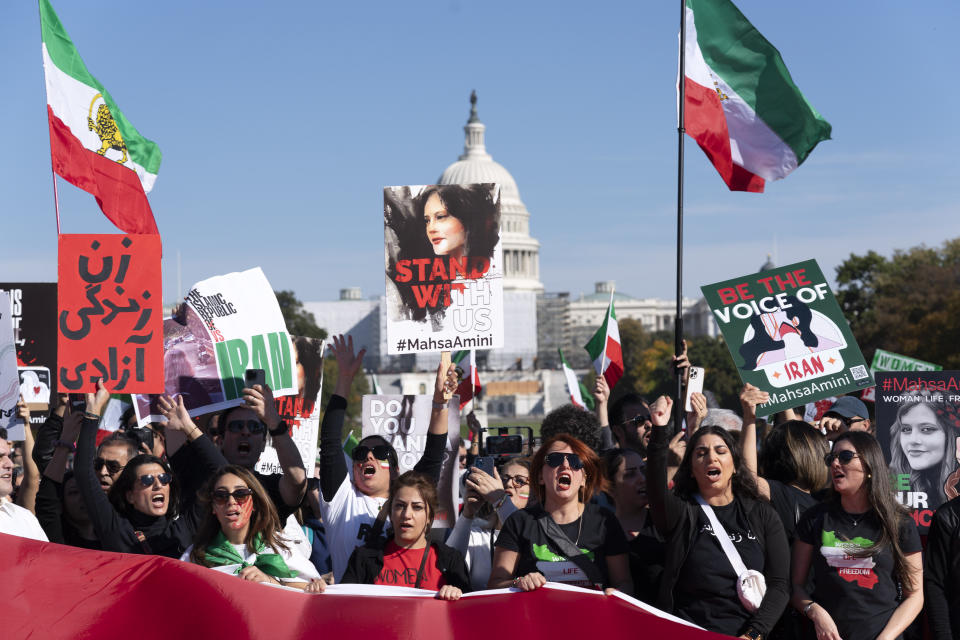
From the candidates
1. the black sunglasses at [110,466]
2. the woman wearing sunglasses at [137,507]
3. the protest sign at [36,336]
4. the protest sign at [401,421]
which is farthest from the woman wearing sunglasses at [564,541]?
the protest sign at [36,336]

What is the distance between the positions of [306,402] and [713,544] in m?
4.86

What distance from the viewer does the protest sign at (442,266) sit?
796 centimetres

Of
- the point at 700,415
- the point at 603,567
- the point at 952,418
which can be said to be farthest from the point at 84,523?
the point at 952,418

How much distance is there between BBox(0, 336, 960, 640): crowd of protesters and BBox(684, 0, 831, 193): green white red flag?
256 cm

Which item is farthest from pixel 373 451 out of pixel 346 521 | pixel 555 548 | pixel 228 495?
pixel 555 548

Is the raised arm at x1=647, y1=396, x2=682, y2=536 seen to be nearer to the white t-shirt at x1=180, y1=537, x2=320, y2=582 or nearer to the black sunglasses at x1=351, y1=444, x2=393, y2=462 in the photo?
the black sunglasses at x1=351, y1=444, x2=393, y2=462

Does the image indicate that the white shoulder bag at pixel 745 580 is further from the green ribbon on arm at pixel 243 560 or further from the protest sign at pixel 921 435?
the protest sign at pixel 921 435

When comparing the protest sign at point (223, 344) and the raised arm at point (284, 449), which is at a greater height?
the protest sign at point (223, 344)

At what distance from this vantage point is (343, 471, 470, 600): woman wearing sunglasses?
5.37 metres

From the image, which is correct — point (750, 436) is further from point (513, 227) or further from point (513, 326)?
point (513, 227)

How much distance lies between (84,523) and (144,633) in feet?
4.02

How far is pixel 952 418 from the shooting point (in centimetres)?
725

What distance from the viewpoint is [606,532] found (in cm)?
527

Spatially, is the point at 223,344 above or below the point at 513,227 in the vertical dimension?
below
